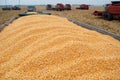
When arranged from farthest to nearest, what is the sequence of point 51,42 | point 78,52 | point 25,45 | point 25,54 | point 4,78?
point 25,45 < point 51,42 < point 25,54 < point 78,52 < point 4,78

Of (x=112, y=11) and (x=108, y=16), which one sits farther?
(x=108, y=16)

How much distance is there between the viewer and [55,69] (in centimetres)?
452

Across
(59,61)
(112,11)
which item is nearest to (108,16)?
(112,11)

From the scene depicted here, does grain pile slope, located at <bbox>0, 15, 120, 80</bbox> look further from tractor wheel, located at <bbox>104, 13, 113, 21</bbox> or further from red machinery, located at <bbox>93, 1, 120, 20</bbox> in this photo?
tractor wheel, located at <bbox>104, 13, 113, 21</bbox>

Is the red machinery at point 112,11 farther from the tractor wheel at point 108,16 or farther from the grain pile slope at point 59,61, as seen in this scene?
the grain pile slope at point 59,61

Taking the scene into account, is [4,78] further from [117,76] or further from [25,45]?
[117,76]

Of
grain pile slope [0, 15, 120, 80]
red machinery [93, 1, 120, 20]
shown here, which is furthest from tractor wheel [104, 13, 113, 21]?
grain pile slope [0, 15, 120, 80]

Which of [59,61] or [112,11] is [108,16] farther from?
[59,61]

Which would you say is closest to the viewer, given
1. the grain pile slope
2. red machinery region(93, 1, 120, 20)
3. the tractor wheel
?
the grain pile slope

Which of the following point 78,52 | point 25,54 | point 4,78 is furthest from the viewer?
point 25,54

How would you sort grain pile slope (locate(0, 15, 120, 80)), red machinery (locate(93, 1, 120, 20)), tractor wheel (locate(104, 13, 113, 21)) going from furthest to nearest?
tractor wheel (locate(104, 13, 113, 21))
red machinery (locate(93, 1, 120, 20))
grain pile slope (locate(0, 15, 120, 80))

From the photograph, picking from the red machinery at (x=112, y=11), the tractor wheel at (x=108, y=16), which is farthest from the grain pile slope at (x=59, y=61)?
the tractor wheel at (x=108, y=16)

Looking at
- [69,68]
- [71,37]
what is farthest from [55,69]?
[71,37]

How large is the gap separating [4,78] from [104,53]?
7.96ft
